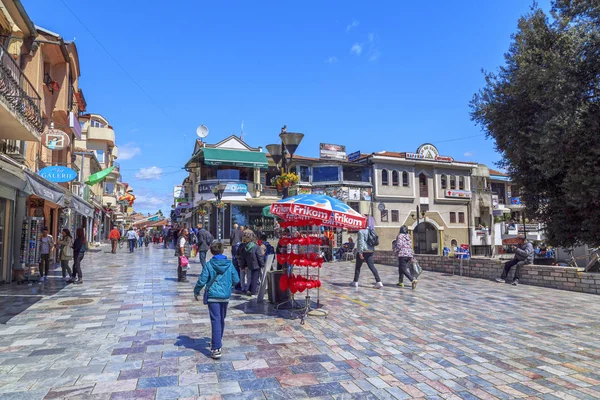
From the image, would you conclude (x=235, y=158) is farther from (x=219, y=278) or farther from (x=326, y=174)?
(x=219, y=278)

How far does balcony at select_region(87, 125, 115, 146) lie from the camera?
39750mm

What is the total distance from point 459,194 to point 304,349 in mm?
36131

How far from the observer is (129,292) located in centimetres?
996

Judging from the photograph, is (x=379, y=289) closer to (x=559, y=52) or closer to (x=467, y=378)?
(x=467, y=378)

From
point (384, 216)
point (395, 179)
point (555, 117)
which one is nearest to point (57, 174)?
point (555, 117)

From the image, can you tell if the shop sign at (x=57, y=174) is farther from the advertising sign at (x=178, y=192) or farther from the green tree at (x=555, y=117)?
the advertising sign at (x=178, y=192)

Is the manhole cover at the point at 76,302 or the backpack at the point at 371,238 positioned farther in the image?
the backpack at the point at 371,238

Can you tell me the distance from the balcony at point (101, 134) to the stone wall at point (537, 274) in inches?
1451


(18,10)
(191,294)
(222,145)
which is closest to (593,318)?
(191,294)

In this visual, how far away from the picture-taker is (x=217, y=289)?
5168mm

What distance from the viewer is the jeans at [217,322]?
4.91 m

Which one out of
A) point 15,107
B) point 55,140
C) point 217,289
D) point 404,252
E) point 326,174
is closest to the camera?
point 217,289

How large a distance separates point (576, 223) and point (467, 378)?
28.3ft

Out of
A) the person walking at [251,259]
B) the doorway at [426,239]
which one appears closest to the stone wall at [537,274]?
the person walking at [251,259]
